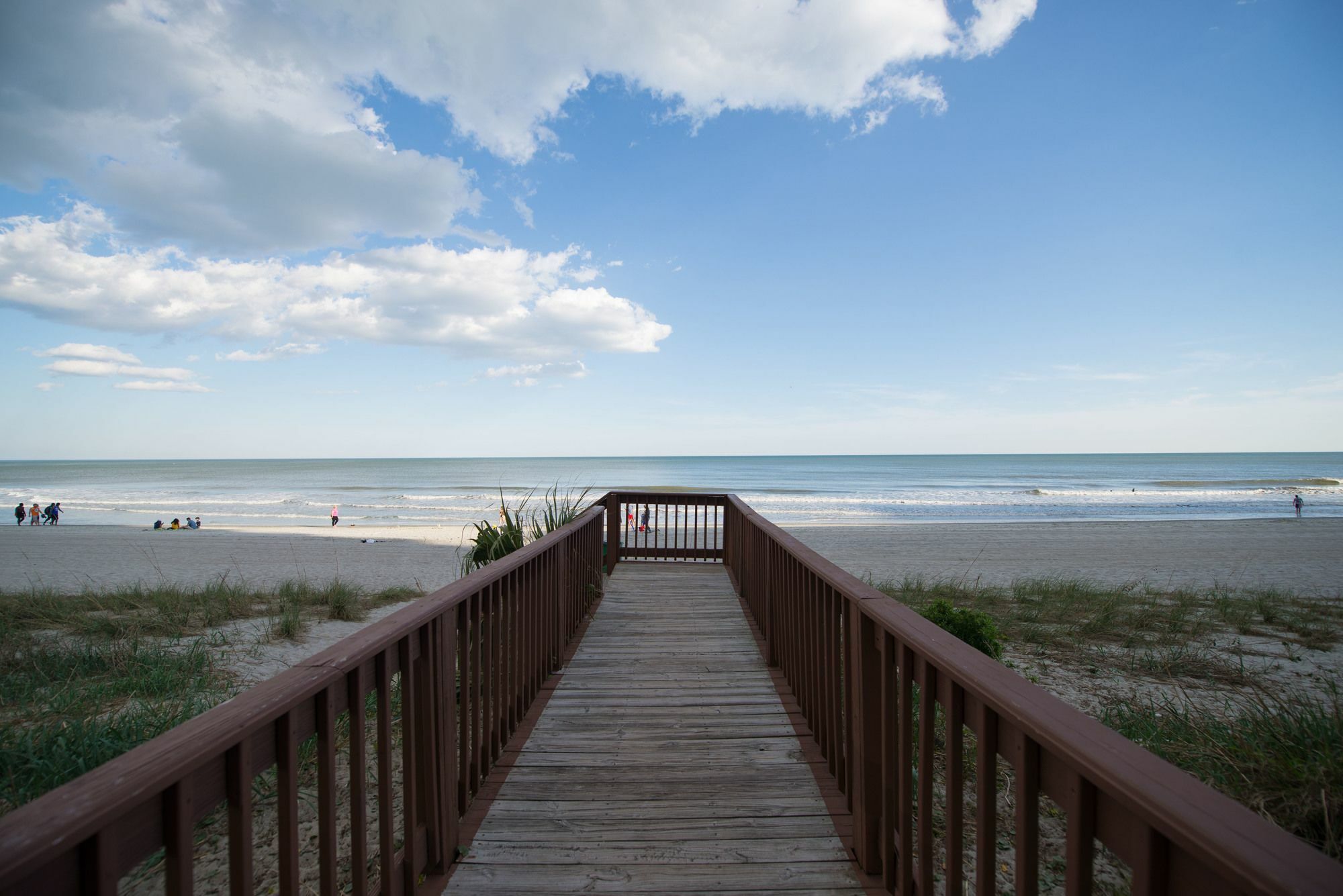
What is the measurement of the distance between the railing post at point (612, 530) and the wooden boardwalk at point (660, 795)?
3164 millimetres

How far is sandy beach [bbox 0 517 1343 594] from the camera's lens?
11477 mm

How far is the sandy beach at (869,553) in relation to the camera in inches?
452

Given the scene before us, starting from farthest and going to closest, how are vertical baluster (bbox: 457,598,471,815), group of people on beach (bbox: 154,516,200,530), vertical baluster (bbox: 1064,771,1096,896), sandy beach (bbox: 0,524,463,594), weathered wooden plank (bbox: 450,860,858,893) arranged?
group of people on beach (bbox: 154,516,200,530), sandy beach (bbox: 0,524,463,594), vertical baluster (bbox: 457,598,471,815), weathered wooden plank (bbox: 450,860,858,893), vertical baluster (bbox: 1064,771,1096,896)

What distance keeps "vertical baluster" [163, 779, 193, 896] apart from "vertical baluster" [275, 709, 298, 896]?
0.29 meters

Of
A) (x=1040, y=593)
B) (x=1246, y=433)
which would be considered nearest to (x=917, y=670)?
(x=1040, y=593)

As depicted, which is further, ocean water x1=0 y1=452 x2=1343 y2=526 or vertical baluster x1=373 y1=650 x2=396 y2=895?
ocean water x1=0 y1=452 x2=1343 y2=526

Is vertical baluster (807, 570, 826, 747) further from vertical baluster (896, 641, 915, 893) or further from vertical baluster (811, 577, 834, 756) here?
vertical baluster (896, 641, 915, 893)

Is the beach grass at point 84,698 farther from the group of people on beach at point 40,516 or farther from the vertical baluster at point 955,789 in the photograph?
the group of people on beach at point 40,516

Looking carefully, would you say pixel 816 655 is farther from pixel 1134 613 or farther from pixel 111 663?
pixel 1134 613

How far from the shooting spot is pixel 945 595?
26.3 ft

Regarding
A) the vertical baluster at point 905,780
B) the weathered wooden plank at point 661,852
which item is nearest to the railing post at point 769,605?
the weathered wooden plank at point 661,852

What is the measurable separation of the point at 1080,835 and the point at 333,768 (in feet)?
5.33

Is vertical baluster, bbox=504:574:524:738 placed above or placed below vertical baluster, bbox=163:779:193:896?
below

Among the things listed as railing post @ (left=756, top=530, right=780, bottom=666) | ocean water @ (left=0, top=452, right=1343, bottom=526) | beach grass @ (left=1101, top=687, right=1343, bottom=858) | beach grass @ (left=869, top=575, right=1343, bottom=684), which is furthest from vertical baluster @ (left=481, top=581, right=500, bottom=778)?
ocean water @ (left=0, top=452, right=1343, bottom=526)
